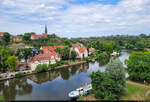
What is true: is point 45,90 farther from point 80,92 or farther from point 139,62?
point 139,62

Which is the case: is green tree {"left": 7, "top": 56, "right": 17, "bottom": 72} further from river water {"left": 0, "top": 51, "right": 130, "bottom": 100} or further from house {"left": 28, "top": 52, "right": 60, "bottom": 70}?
house {"left": 28, "top": 52, "right": 60, "bottom": 70}

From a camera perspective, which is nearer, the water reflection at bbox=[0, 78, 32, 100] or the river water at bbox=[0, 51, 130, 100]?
the river water at bbox=[0, 51, 130, 100]

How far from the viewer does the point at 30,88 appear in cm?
2034

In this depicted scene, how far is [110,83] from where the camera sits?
14250 mm

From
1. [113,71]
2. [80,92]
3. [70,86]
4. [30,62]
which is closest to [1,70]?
[30,62]

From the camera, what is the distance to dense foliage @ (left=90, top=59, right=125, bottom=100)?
14.1 m

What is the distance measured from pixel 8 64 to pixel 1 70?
3459 millimetres

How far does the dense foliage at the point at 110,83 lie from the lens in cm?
1412

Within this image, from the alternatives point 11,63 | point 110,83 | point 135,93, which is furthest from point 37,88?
point 135,93

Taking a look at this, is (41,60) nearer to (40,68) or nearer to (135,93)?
(40,68)

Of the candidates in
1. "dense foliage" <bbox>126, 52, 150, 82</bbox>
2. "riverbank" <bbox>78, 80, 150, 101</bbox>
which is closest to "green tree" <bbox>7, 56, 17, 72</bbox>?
"riverbank" <bbox>78, 80, 150, 101</bbox>

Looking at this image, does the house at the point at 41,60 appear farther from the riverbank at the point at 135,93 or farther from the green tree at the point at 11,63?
the riverbank at the point at 135,93

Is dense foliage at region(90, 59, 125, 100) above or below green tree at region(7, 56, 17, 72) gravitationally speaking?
below

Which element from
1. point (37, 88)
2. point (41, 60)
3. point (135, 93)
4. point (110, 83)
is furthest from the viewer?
point (41, 60)
